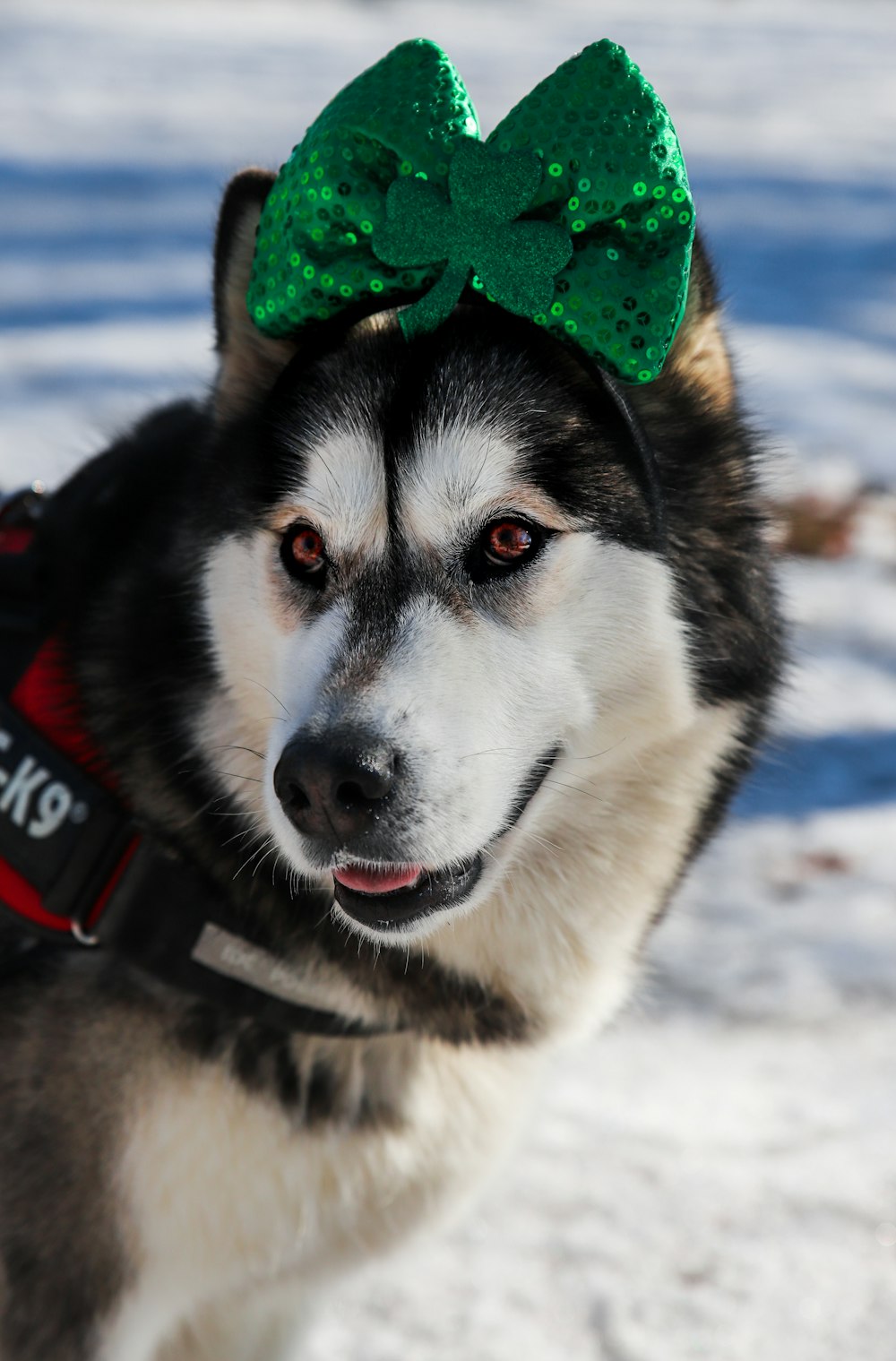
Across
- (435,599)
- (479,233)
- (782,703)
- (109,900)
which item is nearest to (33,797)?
(109,900)

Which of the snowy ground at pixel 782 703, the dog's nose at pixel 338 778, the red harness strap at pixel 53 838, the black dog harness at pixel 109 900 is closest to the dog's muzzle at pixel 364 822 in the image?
the dog's nose at pixel 338 778

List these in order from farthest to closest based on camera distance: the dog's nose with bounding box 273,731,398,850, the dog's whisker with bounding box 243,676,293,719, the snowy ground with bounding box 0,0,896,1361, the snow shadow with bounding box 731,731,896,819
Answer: the snow shadow with bounding box 731,731,896,819 → the snowy ground with bounding box 0,0,896,1361 → the dog's whisker with bounding box 243,676,293,719 → the dog's nose with bounding box 273,731,398,850

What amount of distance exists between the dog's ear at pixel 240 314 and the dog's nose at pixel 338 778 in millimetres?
553

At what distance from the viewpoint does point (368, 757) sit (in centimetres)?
137

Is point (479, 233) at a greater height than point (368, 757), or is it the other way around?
point (479, 233)

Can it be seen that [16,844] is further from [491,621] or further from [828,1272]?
[828,1272]

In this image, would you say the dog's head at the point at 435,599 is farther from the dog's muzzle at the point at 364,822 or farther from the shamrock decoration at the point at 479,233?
the shamrock decoration at the point at 479,233

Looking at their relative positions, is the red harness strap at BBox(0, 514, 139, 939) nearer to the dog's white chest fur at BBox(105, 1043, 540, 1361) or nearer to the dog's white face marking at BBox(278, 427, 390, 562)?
the dog's white chest fur at BBox(105, 1043, 540, 1361)

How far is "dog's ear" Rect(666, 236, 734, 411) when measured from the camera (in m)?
1.66

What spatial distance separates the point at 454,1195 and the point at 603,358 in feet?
3.71

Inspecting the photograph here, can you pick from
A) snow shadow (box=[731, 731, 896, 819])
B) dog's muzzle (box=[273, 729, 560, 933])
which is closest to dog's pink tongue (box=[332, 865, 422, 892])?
dog's muzzle (box=[273, 729, 560, 933])

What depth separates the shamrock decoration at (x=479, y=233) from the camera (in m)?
1.41

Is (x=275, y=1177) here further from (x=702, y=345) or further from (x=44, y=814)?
(x=702, y=345)

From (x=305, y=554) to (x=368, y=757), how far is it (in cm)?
33
